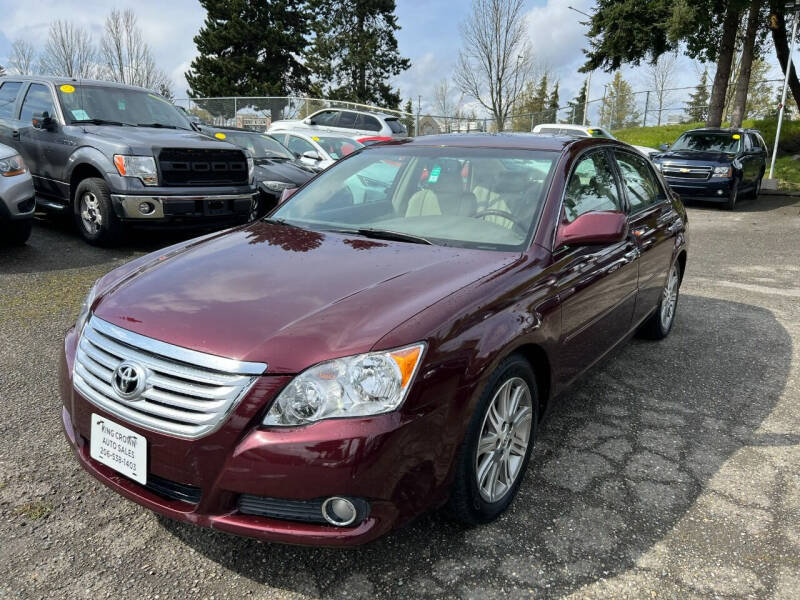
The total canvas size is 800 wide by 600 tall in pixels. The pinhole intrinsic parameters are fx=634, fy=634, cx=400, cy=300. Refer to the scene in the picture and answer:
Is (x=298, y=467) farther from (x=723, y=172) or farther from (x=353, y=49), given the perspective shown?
(x=353, y=49)

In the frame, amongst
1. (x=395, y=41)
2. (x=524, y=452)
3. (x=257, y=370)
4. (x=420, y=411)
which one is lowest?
(x=524, y=452)

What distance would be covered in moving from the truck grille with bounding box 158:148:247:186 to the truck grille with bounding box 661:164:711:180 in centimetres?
995

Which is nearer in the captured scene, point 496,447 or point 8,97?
point 496,447

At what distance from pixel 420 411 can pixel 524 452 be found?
0.87m

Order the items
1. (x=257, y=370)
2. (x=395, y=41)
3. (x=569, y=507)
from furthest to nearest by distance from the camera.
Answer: (x=395, y=41)
(x=569, y=507)
(x=257, y=370)

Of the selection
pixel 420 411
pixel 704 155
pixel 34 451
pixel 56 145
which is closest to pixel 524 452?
pixel 420 411

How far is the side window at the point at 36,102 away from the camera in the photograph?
24.9 ft

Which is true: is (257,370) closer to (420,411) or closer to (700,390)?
(420,411)

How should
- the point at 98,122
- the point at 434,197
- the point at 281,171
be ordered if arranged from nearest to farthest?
the point at 434,197 → the point at 98,122 → the point at 281,171

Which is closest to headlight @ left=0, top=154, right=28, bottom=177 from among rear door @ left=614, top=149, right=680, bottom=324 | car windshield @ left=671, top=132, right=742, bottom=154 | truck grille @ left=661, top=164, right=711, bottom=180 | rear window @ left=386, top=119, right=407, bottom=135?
rear door @ left=614, top=149, right=680, bottom=324

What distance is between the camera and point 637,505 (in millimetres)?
2760

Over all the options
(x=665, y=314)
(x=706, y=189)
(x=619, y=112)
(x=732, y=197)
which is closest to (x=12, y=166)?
(x=665, y=314)

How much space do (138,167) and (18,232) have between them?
1.53 m

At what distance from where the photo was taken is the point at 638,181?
174 inches
